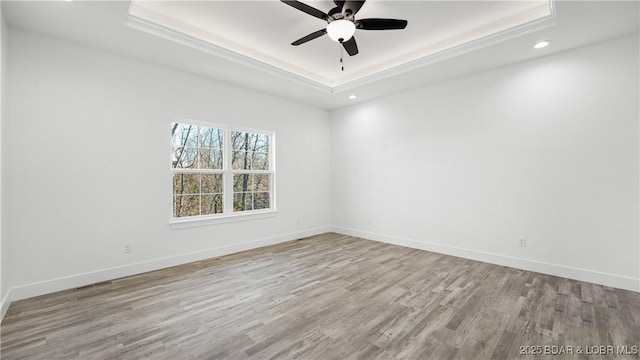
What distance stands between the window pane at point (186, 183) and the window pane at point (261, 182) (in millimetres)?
1033

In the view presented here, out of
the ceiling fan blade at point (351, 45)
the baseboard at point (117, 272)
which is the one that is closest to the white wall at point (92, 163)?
the baseboard at point (117, 272)

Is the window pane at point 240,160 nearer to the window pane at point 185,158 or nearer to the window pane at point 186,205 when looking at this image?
the window pane at point 185,158

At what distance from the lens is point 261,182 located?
5.14m

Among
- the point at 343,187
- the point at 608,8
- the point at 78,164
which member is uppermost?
the point at 608,8

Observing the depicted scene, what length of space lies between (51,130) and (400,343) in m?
4.05

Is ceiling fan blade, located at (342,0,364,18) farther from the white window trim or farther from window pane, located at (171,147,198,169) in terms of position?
window pane, located at (171,147,198,169)

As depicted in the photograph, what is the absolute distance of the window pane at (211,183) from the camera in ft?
14.2

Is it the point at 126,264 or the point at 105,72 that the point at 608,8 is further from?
the point at 126,264

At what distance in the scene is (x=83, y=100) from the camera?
126 inches

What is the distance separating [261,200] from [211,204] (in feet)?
3.15

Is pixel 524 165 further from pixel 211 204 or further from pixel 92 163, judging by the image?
pixel 92 163

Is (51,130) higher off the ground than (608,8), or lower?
lower

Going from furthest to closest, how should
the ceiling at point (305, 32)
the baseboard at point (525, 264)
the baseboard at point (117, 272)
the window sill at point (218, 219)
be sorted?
the window sill at point (218, 219) < the baseboard at point (525, 264) < the baseboard at point (117, 272) < the ceiling at point (305, 32)

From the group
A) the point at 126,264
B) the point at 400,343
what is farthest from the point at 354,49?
the point at 126,264
